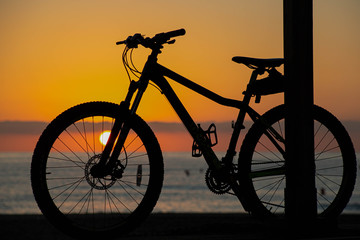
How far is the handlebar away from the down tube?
0.85 feet

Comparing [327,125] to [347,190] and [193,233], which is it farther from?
[193,233]

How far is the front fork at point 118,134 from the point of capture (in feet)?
13.6

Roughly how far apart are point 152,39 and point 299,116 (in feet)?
4.16

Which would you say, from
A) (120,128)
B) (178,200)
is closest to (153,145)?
(120,128)

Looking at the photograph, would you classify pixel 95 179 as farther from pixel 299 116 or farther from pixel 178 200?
pixel 178 200

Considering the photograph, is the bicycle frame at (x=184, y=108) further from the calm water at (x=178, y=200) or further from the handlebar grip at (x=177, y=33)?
the calm water at (x=178, y=200)

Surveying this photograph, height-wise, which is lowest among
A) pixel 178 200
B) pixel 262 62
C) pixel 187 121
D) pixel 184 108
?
pixel 178 200

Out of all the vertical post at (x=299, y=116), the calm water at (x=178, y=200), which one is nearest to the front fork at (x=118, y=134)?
the vertical post at (x=299, y=116)

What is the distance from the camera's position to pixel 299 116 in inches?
170

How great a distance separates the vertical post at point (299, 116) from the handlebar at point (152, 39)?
0.88m

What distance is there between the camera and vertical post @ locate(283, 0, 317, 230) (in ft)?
14.0

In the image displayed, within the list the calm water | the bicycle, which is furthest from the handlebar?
the calm water

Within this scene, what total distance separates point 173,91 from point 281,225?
132cm

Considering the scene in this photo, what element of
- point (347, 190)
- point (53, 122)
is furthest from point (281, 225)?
point (53, 122)
